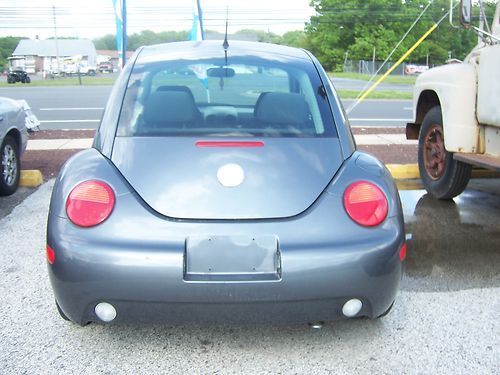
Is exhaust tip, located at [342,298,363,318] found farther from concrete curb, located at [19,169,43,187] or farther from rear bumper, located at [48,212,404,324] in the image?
concrete curb, located at [19,169,43,187]

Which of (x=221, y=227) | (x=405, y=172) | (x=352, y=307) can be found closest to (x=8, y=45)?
(x=405, y=172)

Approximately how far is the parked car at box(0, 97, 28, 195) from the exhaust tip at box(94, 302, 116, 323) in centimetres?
370

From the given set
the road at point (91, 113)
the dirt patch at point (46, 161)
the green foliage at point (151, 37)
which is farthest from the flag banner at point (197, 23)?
the dirt patch at point (46, 161)

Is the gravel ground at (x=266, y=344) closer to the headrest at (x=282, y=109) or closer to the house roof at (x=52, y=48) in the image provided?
the headrest at (x=282, y=109)

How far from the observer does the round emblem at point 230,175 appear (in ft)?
7.98

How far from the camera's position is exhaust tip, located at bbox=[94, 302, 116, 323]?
2355mm

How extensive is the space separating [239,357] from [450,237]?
105 inches

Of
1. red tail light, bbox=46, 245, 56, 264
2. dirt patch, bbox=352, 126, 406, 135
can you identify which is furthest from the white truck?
dirt patch, bbox=352, 126, 406, 135

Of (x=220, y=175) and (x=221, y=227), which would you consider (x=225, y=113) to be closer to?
(x=220, y=175)

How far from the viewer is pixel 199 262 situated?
228cm

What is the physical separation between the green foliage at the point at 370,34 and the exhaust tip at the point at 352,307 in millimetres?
60327

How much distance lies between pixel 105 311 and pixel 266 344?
2.84ft

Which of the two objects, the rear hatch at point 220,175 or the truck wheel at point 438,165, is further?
the truck wheel at point 438,165

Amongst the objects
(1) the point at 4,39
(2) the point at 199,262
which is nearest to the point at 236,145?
(2) the point at 199,262
